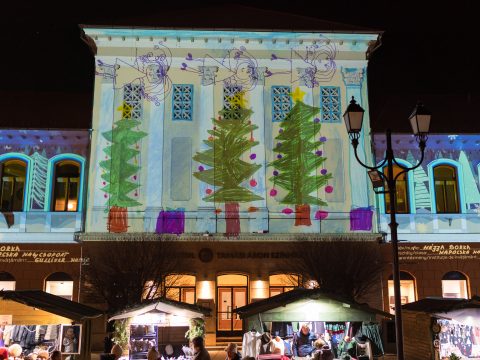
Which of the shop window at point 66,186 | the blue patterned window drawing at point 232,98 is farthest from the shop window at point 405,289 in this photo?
the shop window at point 66,186

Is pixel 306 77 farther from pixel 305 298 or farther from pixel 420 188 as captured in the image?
pixel 305 298

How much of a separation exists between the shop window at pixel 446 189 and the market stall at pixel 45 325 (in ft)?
53.8

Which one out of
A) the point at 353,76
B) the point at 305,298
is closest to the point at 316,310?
the point at 305,298

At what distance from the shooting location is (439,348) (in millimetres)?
15508

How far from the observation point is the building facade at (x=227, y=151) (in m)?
23.7

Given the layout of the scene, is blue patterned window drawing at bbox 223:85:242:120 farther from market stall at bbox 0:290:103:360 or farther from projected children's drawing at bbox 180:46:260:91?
market stall at bbox 0:290:103:360

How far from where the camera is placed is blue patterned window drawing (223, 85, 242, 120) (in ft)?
82.8

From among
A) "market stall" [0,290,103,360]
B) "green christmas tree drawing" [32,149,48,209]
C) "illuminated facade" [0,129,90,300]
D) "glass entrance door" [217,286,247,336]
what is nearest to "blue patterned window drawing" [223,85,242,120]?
"illuminated facade" [0,129,90,300]

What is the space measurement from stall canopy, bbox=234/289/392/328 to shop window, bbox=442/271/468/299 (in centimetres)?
1111

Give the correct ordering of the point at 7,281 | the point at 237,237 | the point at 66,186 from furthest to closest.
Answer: the point at 66,186 < the point at 7,281 < the point at 237,237

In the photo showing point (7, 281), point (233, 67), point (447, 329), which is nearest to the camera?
point (447, 329)

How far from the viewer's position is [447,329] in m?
15.8

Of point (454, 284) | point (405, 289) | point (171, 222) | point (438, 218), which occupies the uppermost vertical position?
point (438, 218)

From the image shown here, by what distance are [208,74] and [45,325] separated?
14.1 m
